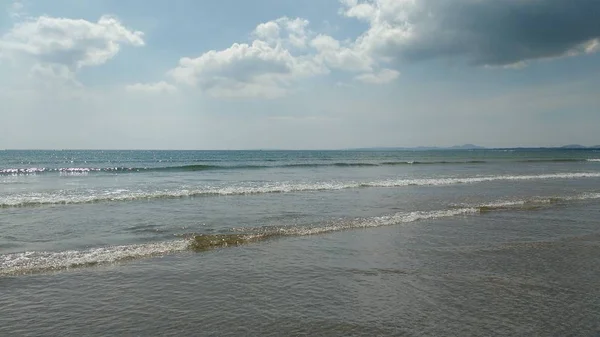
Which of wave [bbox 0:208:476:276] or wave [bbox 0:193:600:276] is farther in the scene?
wave [bbox 0:193:600:276]

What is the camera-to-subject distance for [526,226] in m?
15.1

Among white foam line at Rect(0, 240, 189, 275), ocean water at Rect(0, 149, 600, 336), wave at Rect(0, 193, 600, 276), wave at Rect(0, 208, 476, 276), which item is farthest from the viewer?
wave at Rect(0, 193, 600, 276)

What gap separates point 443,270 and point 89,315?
7.54 m

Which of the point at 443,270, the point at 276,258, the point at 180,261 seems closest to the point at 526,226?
the point at 443,270

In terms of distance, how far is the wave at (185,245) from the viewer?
10.0 meters

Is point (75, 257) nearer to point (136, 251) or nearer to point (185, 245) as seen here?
point (136, 251)

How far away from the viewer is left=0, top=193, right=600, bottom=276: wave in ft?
32.8

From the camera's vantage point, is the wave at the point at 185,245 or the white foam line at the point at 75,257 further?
the wave at the point at 185,245

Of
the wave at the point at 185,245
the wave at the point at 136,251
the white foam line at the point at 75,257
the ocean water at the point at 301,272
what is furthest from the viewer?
the wave at the point at 185,245

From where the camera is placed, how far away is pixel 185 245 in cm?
1200

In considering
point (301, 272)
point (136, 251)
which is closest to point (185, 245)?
point (136, 251)

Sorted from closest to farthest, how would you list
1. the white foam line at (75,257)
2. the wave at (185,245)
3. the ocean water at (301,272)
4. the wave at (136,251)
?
the ocean water at (301,272) < the white foam line at (75,257) < the wave at (136,251) < the wave at (185,245)

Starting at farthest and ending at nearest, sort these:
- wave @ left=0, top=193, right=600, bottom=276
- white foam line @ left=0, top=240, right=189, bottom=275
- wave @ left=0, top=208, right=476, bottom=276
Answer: wave @ left=0, top=193, right=600, bottom=276
wave @ left=0, top=208, right=476, bottom=276
white foam line @ left=0, top=240, right=189, bottom=275

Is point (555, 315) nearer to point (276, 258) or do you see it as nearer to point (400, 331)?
point (400, 331)
